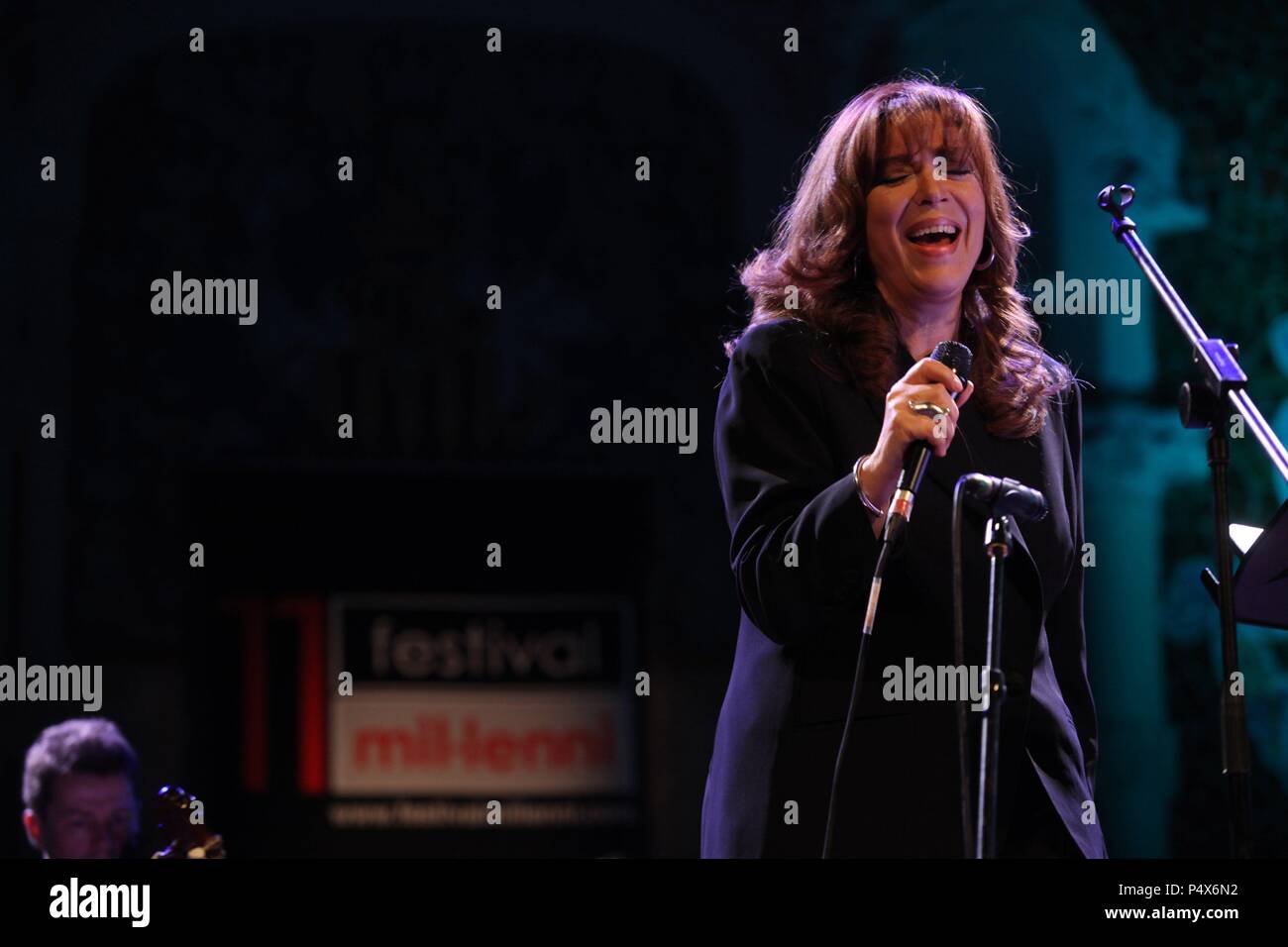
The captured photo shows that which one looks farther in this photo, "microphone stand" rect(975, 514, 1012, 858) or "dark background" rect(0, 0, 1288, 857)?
"dark background" rect(0, 0, 1288, 857)

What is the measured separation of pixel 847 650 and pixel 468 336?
3408 millimetres

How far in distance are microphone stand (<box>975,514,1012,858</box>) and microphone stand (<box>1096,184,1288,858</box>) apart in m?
0.36

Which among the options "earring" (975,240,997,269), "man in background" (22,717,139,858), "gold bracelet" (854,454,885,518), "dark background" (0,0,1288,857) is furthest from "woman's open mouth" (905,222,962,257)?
"dark background" (0,0,1288,857)

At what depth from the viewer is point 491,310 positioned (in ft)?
16.8

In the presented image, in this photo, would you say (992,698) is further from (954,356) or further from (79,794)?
(79,794)

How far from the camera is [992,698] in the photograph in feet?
5.40

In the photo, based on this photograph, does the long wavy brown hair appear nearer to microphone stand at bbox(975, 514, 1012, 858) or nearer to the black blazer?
the black blazer

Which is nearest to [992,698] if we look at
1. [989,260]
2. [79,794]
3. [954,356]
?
[954,356]

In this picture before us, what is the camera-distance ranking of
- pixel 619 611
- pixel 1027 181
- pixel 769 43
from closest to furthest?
pixel 1027 181 < pixel 769 43 < pixel 619 611

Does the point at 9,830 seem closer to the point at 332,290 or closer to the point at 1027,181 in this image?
the point at 332,290

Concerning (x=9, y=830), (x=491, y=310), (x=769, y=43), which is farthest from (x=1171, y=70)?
(x=9, y=830)

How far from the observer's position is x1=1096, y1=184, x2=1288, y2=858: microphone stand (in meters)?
1.89

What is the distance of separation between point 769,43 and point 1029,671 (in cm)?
301

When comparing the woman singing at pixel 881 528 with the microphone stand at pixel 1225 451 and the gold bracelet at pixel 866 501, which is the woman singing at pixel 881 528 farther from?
the microphone stand at pixel 1225 451
